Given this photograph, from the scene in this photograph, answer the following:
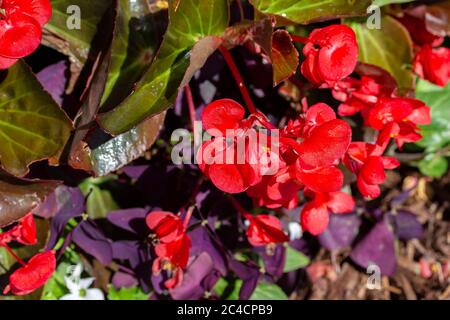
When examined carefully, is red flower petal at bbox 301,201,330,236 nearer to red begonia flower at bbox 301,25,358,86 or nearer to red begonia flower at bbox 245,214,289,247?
red begonia flower at bbox 245,214,289,247

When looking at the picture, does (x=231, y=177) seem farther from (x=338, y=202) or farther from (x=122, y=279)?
(x=122, y=279)

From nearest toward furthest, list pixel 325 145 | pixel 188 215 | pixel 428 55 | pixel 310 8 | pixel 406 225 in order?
pixel 325 145 → pixel 310 8 → pixel 188 215 → pixel 428 55 → pixel 406 225

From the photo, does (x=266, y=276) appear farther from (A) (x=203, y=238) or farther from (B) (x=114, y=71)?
(B) (x=114, y=71)

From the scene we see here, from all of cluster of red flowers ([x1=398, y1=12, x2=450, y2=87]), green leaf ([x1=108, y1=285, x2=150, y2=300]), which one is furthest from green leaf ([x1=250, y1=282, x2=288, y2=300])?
cluster of red flowers ([x1=398, y1=12, x2=450, y2=87])

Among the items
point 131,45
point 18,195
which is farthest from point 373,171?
point 18,195

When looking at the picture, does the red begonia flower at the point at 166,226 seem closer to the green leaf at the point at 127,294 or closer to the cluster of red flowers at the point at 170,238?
the cluster of red flowers at the point at 170,238

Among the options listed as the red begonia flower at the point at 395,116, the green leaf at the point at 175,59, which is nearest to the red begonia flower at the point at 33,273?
the green leaf at the point at 175,59
